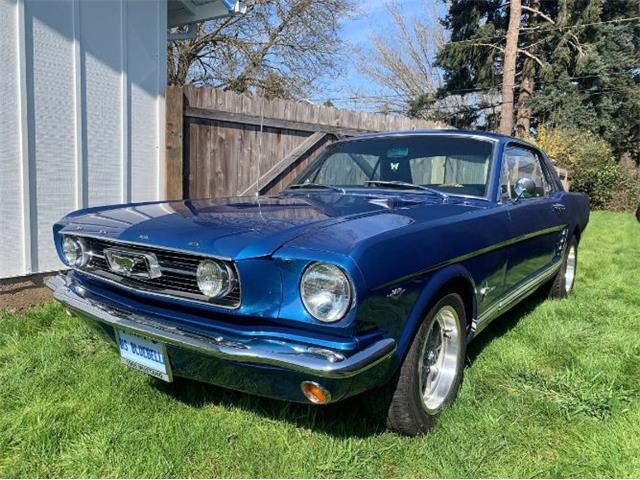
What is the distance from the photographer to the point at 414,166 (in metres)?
3.70

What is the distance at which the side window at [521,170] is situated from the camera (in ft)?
11.9

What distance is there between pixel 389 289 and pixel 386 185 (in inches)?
63.1

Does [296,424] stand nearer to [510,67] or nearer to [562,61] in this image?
[510,67]

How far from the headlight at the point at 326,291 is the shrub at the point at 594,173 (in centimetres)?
1826

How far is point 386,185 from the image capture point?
361 cm

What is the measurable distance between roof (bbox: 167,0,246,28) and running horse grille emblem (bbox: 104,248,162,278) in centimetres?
408

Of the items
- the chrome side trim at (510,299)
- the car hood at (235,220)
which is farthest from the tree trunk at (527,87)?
the car hood at (235,220)

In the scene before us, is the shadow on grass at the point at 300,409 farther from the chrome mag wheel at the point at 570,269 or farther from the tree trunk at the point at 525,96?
the tree trunk at the point at 525,96

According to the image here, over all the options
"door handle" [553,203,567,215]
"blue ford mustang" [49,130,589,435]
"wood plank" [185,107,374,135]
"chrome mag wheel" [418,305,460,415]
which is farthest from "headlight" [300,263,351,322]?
"wood plank" [185,107,374,135]

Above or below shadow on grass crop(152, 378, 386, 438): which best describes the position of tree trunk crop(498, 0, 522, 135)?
above

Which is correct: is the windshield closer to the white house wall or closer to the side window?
the side window

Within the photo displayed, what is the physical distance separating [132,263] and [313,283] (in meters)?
0.96

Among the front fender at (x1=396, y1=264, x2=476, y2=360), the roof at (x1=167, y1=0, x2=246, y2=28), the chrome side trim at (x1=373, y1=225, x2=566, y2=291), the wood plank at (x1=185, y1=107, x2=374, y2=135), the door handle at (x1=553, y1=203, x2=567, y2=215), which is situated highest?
the roof at (x1=167, y1=0, x2=246, y2=28)

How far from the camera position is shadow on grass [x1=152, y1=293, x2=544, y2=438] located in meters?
2.49
